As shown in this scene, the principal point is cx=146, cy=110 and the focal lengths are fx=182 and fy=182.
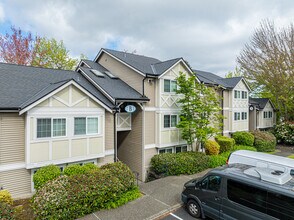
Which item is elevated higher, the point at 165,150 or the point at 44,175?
the point at 44,175

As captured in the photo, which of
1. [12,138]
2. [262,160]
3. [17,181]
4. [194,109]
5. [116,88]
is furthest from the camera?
[194,109]

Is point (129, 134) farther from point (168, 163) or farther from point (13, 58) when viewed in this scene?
point (13, 58)

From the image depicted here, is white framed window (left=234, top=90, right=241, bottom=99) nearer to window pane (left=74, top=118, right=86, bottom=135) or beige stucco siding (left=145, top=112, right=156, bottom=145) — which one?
beige stucco siding (left=145, top=112, right=156, bottom=145)

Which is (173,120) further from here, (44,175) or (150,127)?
(44,175)

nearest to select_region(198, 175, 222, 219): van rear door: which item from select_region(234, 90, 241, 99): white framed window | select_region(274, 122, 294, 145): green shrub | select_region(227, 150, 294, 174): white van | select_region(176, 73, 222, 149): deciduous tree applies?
select_region(227, 150, 294, 174): white van

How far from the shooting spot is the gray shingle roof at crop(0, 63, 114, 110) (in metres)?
9.88

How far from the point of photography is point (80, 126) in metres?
11.3

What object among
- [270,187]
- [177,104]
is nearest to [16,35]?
[177,104]

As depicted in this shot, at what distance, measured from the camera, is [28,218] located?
7578mm

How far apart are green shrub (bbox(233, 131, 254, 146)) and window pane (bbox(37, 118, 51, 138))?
20.4 metres

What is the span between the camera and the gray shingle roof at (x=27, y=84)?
32.4 feet

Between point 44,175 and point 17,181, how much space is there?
1.90 m

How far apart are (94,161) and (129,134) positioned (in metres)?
4.40

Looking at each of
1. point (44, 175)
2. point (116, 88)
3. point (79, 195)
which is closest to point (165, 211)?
point (79, 195)
